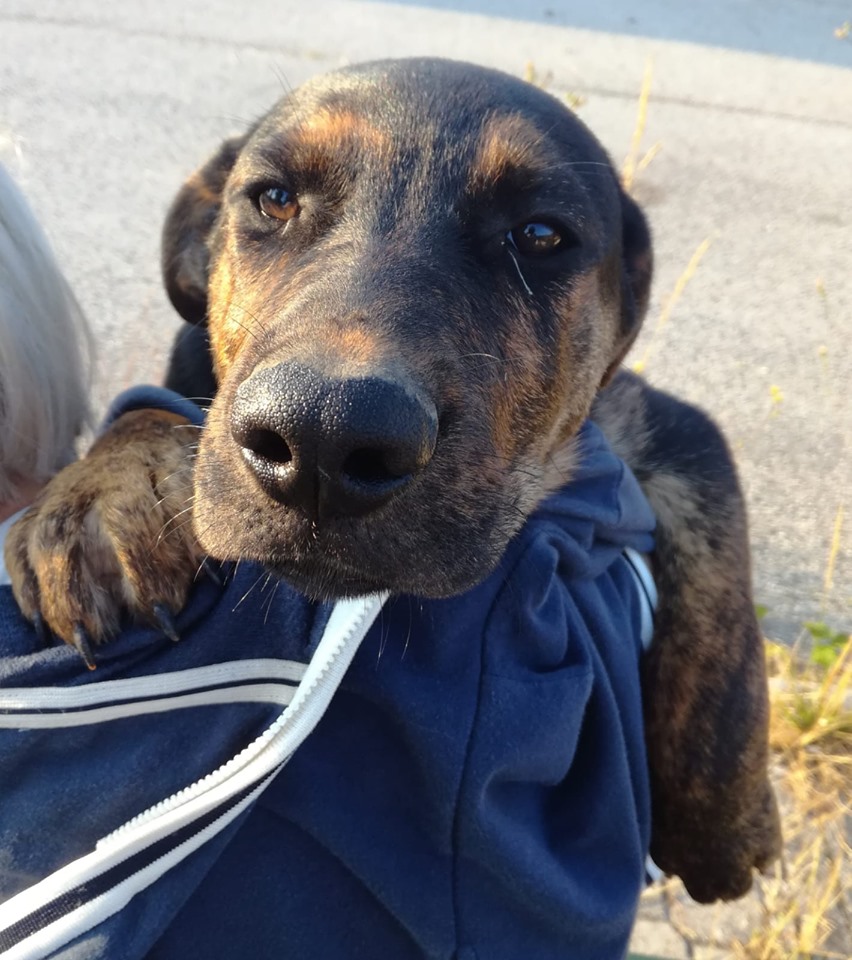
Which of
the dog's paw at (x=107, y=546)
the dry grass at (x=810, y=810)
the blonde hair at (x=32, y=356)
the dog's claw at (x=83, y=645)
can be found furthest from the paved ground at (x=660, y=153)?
the dog's claw at (x=83, y=645)

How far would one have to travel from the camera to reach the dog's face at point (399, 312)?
53.0 inches

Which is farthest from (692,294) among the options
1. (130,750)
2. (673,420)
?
(130,750)

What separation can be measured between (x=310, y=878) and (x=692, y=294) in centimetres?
511

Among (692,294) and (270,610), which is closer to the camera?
(270,610)

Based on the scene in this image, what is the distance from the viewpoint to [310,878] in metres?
1.60

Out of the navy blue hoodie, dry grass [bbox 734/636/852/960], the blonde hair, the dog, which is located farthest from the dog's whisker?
dry grass [bbox 734/636/852/960]

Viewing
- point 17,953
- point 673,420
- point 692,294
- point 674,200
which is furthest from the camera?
point 674,200

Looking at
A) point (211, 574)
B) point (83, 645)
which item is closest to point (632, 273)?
point (211, 574)

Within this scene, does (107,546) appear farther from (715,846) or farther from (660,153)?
(660,153)

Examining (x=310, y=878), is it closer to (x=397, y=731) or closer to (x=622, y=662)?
(x=397, y=731)

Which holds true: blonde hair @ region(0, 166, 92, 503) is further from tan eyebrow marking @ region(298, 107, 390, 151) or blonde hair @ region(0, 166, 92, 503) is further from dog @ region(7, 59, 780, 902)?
tan eyebrow marking @ region(298, 107, 390, 151)

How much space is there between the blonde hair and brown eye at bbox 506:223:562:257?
41.3 inches

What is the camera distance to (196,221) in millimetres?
2588

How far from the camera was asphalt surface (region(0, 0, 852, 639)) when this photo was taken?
480cm
